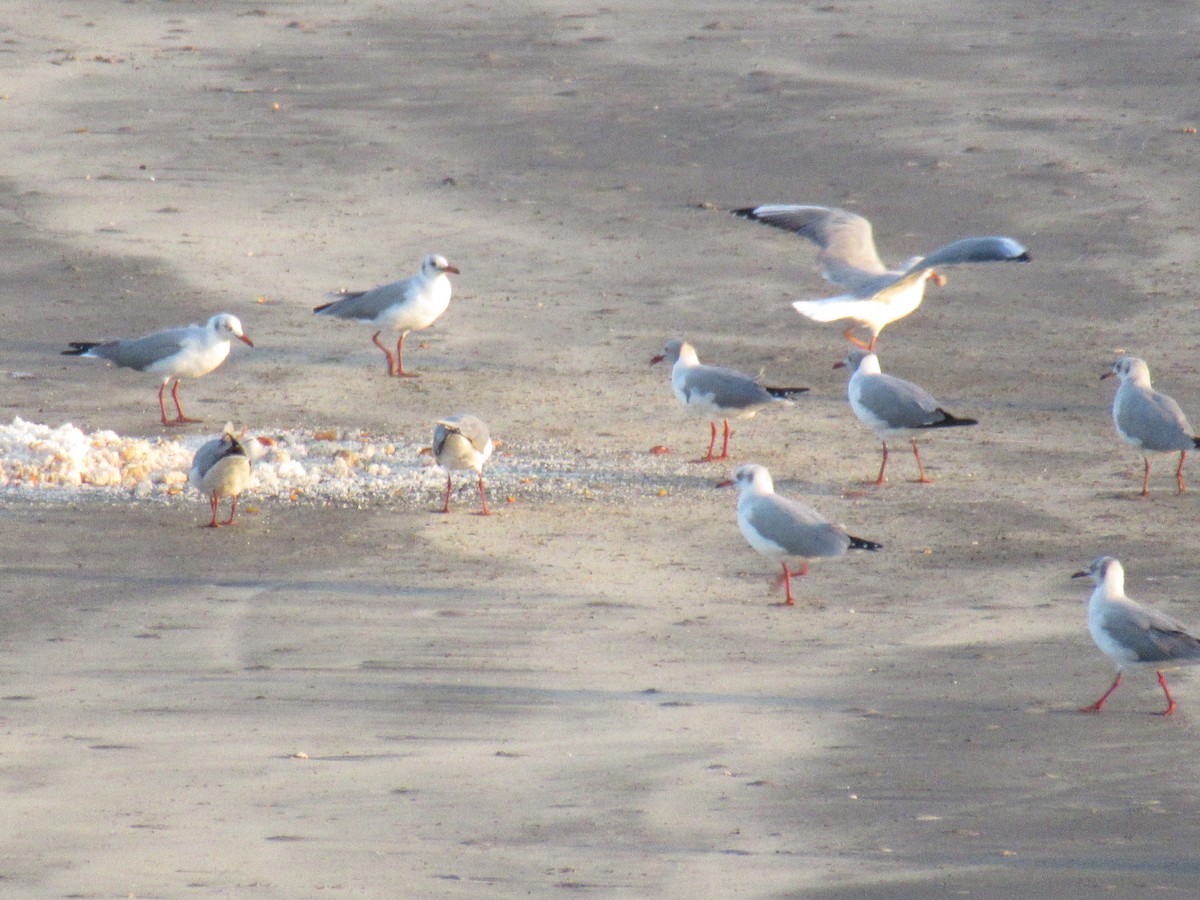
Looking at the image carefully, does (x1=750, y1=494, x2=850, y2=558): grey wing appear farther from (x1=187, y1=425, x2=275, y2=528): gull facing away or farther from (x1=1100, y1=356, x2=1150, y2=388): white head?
(x1=1100, y1=356, x2=1150, y2=388): white head

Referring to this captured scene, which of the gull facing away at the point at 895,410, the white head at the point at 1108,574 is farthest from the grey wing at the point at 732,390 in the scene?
the white head at the point at 1108,574

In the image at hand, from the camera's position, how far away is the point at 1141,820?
242 inches

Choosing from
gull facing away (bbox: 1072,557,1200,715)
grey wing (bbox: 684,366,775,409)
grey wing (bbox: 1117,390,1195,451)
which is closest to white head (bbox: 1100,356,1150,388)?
grey wing (bbox: 1117,390,1195,451)

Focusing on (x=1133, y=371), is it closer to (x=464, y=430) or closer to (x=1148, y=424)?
(x=1148, y=424)

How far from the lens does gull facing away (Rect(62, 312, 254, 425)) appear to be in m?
11.6

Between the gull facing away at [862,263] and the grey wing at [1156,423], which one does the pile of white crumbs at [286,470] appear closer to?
the gull facing away at [862,263]

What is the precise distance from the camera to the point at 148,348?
11.7m

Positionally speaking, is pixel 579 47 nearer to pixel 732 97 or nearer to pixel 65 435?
pixel 732 97

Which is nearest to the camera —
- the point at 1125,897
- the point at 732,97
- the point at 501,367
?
the point at 1125,897

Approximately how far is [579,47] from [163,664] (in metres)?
13.6

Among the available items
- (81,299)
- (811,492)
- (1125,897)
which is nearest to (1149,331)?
(811,492)

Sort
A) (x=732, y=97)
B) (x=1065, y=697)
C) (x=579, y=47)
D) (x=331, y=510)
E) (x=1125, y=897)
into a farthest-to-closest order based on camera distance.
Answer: (x=579, y=47) → (x=732, y=97) → (x=331, y=510) → (x=1065, y=697) → (x=1125, y=897)

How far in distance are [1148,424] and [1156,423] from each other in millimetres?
46

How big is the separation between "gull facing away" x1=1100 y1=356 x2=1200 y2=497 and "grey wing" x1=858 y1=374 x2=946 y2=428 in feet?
3.25
